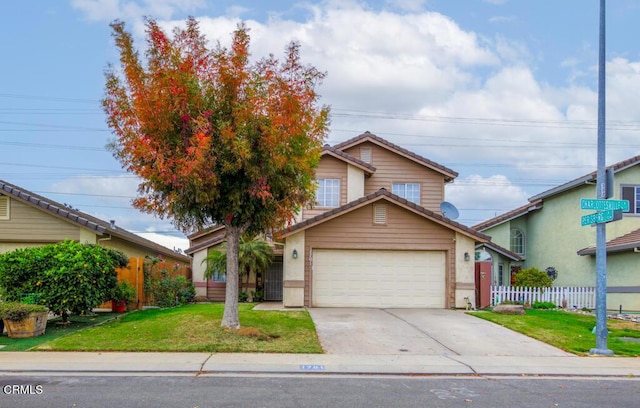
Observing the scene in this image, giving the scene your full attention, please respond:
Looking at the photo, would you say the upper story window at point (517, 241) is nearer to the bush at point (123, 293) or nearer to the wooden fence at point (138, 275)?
the wooden fence at point (138, 275)

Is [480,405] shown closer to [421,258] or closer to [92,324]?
[92,324]

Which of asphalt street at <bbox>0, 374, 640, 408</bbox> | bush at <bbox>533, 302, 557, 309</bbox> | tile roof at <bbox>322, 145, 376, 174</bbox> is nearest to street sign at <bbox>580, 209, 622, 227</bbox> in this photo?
asphalt street at <bbox>0, 374, 640, 408</bbox>

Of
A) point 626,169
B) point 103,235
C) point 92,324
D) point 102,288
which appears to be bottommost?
point 92,324

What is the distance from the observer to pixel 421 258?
2083cm

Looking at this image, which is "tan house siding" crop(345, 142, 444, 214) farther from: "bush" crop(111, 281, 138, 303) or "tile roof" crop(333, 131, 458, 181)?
"bush" crop(111, 281, 138, 303)

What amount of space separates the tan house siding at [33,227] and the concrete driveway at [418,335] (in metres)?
9.00

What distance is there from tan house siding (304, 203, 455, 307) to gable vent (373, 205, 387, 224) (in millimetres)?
113

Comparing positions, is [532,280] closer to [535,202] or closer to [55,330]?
[535,202]

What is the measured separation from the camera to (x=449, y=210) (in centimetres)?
2509

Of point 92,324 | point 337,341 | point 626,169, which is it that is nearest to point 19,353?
point 92,324

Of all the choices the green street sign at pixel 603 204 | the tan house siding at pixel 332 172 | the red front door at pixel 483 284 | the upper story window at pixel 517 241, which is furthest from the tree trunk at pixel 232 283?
the upper story window at pixel 517 241

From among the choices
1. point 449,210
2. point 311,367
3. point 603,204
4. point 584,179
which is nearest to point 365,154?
point 449,210

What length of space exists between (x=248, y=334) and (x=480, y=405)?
6.57m

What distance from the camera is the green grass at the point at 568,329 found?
44.9 ft
